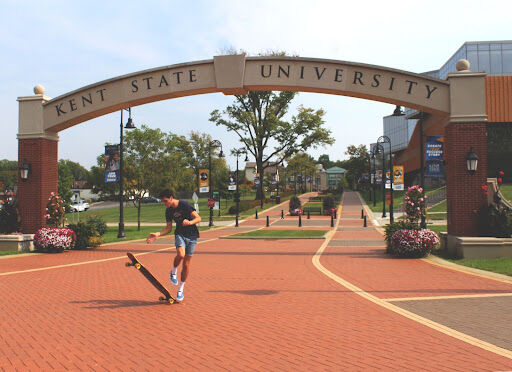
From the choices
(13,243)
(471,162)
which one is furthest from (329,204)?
(13,243)

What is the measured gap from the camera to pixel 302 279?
9156mm

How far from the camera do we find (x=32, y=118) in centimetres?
1491

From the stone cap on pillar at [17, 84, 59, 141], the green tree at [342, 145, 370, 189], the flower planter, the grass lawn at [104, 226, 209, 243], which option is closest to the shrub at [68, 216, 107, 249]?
the flower planter

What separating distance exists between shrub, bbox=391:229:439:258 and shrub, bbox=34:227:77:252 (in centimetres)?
1094

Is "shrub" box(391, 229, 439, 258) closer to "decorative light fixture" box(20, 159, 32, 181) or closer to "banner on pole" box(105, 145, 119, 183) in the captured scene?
"decorative light fixture" box(20, 159, 32, 181)

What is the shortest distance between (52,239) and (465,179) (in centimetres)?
1334

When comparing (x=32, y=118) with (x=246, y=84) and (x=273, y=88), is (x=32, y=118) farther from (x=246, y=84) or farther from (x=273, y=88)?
(x=273, y=88)

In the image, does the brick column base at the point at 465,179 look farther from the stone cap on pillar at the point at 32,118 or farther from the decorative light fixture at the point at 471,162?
the stone cap on pillar at the point at 32,118

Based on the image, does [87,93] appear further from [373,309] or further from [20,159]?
[373,309]

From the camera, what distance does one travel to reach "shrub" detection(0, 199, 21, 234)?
1459 centimetres

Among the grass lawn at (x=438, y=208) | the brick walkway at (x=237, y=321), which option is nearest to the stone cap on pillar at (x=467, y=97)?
the brick walkway at (x=237, y=321)

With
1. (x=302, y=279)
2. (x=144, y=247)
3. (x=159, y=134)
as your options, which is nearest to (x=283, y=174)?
(x=159, y=134)

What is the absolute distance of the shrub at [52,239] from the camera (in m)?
13.8

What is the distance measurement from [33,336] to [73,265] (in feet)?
21.8
